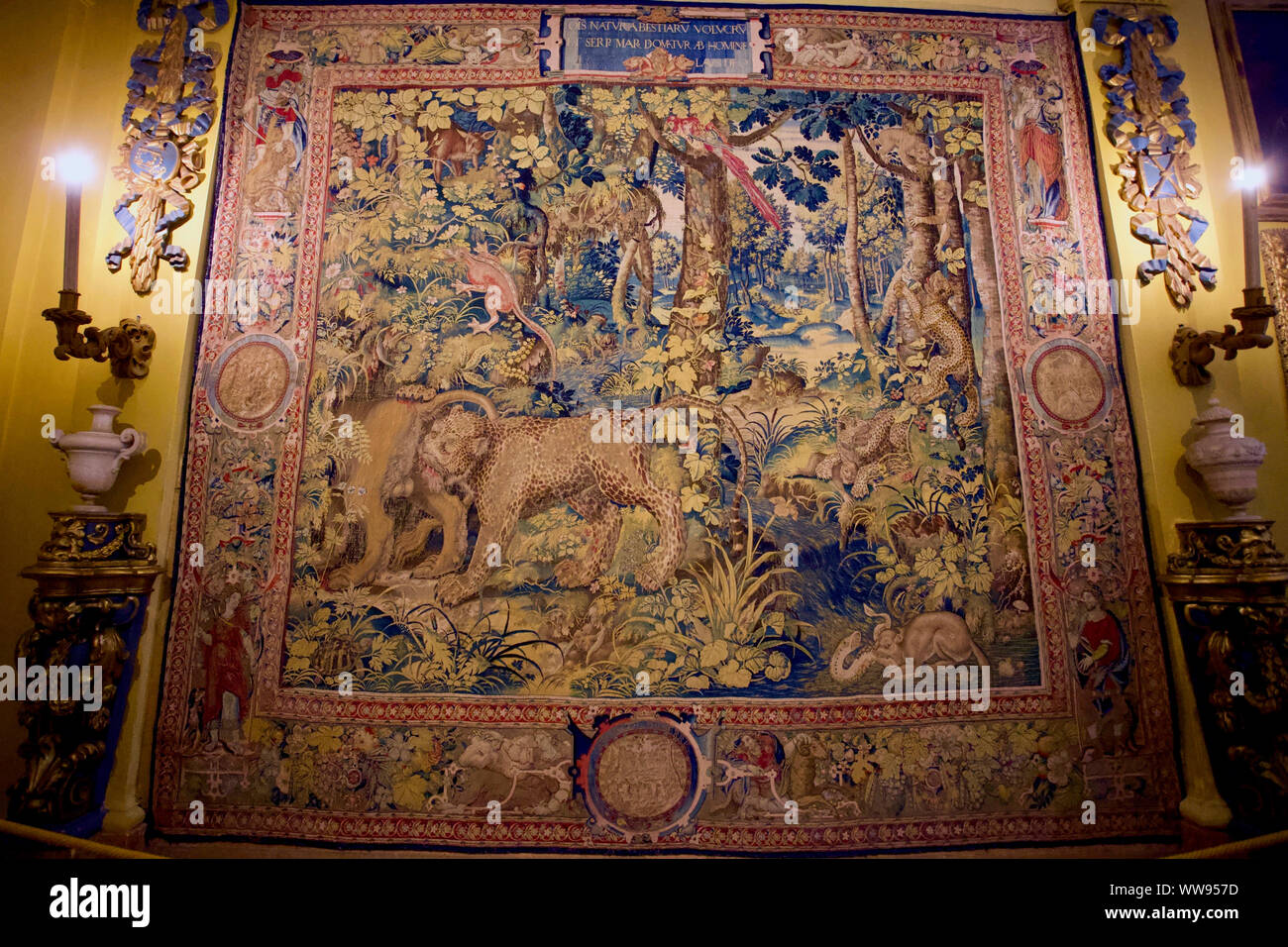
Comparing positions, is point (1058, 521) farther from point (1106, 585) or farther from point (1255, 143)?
point (1255, 143)

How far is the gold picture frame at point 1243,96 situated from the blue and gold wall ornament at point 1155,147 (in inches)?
14.1

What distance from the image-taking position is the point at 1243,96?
3.66 meters

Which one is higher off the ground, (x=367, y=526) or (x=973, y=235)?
(x=973, y=235)

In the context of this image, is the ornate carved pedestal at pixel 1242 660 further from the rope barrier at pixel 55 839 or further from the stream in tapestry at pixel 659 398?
the rope barrier at pixel 55 839

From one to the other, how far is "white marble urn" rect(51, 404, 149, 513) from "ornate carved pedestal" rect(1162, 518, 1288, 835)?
5.40 meters

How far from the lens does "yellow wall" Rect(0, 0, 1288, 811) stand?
315 centimetres

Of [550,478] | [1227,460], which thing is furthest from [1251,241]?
[550,478]

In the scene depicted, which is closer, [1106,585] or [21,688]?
[21,688]

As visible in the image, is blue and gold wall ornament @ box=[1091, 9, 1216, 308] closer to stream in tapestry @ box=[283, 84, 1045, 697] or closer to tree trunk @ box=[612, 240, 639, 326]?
stream in tapestry @ box=[283, 84, 1045, 697]

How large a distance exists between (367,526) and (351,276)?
Answer: 1.44m

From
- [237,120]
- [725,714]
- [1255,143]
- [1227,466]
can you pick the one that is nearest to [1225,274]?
[1255,143]

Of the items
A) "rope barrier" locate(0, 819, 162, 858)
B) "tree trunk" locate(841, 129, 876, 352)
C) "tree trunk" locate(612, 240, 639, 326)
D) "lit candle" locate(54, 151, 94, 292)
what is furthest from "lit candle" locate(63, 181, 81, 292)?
"tree trunk" locate(841, 129, 876, 352)

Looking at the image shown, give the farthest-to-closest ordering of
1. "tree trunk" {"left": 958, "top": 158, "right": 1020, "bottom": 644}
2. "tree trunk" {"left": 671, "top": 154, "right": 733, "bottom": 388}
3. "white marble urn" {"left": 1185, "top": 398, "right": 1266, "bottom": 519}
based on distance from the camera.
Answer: "tree trunk" {"left": 671, "top": 154, "right": 733, "bottom": 388}, "tree trunk" {"left": 958, "top": 158, "right": 1020, "bottom": 644}, "white marble urn" {"left": 1185, "top": 398, "right": 1266, "bottom": 519}

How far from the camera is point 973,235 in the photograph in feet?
11.4
